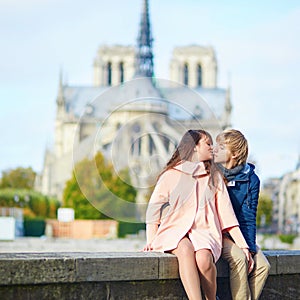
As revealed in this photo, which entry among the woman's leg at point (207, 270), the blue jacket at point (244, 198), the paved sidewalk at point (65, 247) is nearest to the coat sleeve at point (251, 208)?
the blue jacket at point (244, 198)

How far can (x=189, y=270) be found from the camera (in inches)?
236

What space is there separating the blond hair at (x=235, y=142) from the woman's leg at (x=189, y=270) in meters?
0.92

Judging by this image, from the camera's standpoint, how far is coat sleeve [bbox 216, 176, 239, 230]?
6.39 meters

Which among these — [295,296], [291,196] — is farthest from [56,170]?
[295,296]

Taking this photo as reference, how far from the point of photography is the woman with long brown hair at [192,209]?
6141 mm

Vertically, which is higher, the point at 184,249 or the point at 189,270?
the point at 184,249

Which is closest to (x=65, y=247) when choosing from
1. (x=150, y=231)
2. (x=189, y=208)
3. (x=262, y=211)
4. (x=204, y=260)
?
(x=150, y=231)

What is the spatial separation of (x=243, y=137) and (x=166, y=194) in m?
0.79

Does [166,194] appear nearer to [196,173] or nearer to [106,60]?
[196,173]

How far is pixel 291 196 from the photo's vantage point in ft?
366

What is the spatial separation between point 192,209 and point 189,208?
1.0 inches

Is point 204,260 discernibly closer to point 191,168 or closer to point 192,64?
point 191,168

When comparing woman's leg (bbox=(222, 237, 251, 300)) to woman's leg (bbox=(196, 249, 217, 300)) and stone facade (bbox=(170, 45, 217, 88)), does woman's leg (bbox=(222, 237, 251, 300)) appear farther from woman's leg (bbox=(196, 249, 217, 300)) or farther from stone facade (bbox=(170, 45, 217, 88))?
stone facade (bbox=(170, 45, 217, 88))

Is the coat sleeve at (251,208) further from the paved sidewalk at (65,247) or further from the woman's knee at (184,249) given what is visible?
the paved sidewalk at (65,247)
